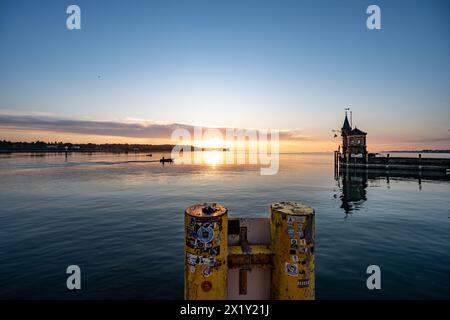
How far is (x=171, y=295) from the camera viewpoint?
6.69 m

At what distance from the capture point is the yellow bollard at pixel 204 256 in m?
3.29

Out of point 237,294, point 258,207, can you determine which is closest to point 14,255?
point 237,294

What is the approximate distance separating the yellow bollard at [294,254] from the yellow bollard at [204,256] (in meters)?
0.94

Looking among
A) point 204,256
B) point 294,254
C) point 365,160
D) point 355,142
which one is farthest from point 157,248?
point 365,160

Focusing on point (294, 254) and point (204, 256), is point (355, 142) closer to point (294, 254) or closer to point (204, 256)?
Result: point (294, 254)

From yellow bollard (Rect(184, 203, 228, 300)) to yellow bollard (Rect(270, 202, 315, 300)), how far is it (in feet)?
3.07

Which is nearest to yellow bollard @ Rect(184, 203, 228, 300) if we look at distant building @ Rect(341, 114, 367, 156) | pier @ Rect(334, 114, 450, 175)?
pier @ Rect(334, 114, 450, 175)

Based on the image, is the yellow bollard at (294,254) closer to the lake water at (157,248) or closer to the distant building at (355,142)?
the lake water at (157,248)

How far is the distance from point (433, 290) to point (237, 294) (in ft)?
23.2

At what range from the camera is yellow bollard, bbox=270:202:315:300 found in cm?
344

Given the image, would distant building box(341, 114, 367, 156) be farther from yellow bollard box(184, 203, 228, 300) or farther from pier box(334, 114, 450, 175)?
yellow bollard box(184, 203, 228, 300)

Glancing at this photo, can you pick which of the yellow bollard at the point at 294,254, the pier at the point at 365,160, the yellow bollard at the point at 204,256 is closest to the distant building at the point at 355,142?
the pier at the point at 365,160
